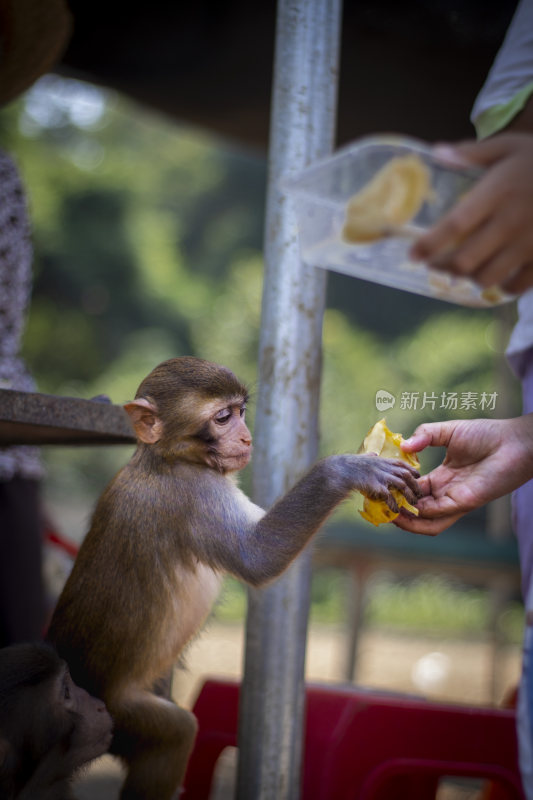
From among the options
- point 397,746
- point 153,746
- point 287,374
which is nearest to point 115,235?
point 287,374

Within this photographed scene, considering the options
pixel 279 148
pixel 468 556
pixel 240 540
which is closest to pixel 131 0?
pixel 279 148

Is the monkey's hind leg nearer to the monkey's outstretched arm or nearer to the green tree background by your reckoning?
the monkey's outstretched arm

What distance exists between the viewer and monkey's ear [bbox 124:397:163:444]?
1205mm

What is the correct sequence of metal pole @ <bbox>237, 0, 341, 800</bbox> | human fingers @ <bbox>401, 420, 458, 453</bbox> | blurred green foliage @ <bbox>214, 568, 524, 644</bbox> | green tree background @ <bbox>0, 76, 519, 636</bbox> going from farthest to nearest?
green tree background @ <bbox>0, 76, 519, 636</bbox>
blurred green foliage @ <bbox>214, 568, 524, 644</bbox>
metal pole @ <bbox>237, 0, 341, 800</bbox>
human fingers @ <bbox>401, 420, 458, 453</bbox>

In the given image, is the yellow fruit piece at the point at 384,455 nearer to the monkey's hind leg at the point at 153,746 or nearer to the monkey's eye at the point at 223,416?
the monkey's eye at the point at 223,416

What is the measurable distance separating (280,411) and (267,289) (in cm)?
22

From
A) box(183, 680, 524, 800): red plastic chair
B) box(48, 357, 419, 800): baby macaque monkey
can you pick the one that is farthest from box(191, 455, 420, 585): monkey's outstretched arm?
box(183, 680, 524, 800): red plastic chair

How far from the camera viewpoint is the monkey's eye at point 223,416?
1229mm

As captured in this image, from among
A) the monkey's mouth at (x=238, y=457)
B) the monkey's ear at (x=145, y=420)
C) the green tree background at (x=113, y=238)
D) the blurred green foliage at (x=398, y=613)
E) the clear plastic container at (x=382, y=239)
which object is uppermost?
the green tree background at (x=113, y=238)

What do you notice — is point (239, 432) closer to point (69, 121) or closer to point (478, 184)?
point (478, 184)

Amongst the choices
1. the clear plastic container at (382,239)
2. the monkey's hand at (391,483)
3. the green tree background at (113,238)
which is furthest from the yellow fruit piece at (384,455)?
the green tree background at (113,238)

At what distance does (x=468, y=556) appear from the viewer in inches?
134

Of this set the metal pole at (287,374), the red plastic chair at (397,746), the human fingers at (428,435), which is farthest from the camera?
the red plastic chair at (397,746)

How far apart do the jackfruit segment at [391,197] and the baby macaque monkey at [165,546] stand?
460 mm
